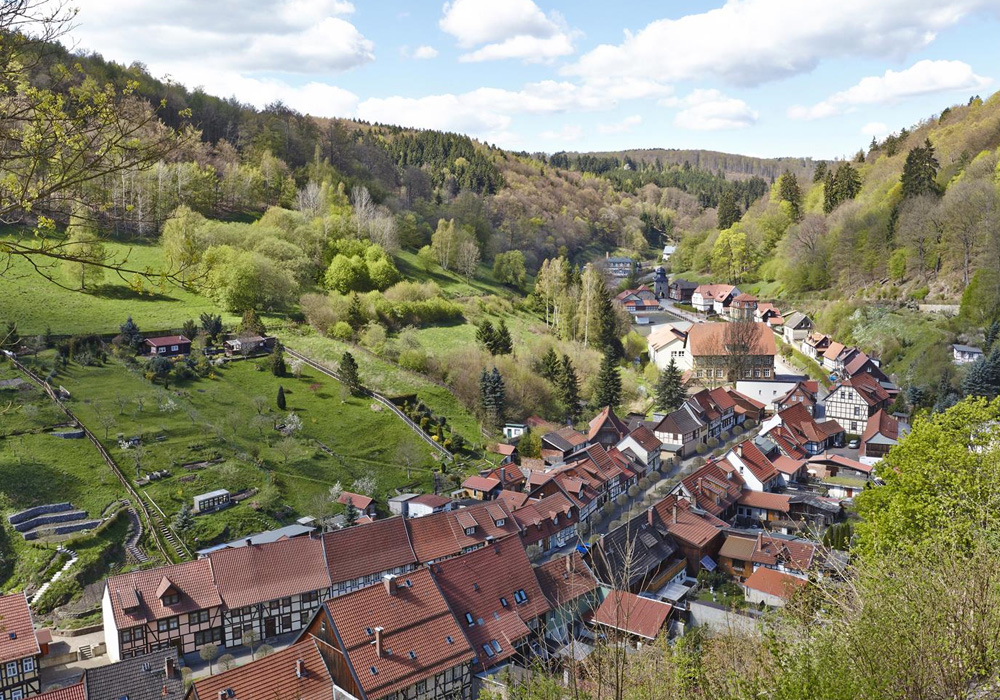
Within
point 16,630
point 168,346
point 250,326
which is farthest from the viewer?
point 250,326

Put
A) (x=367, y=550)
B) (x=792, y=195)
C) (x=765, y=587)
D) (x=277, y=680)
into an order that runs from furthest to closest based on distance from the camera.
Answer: (x=792, y=195)
(x=367, y=550)
(x=765, y=587)
(x=277, y=680)

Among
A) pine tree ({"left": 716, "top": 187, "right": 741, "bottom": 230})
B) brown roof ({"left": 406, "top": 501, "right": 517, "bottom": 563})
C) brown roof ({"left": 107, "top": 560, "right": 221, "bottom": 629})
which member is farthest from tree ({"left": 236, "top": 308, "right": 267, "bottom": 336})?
pine tree ({"left": 716, "top": 187, "right": 741, "bottom": 230})

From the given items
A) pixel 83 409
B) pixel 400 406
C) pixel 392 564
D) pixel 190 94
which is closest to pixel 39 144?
pixel 392 564

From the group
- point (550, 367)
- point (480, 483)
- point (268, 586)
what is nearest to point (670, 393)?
point (550, 367)

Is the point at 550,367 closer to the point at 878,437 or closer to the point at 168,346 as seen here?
the point at 878,437

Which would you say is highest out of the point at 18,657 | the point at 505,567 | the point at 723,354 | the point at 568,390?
the point at 723,354

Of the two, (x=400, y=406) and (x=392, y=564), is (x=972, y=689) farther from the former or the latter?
(x=400, y=406)

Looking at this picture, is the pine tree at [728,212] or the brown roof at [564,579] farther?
the pine tree at [728,212]

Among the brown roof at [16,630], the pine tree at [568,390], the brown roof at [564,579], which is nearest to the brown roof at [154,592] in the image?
the brown roof at [16,630]

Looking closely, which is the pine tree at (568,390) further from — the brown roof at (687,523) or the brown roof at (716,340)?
the brown roof at (687,523)
